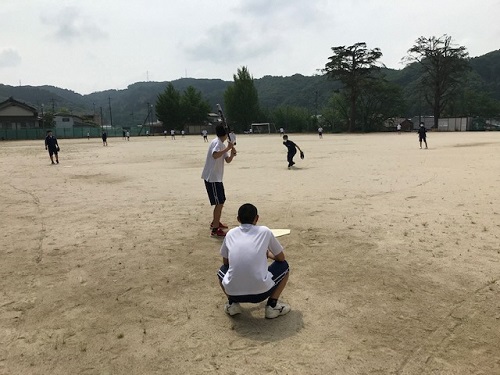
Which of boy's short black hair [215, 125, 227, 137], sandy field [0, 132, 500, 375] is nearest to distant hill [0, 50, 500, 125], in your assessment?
sandy field [0, 132, 500, 375]

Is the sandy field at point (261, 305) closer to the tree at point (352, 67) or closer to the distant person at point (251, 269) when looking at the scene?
the distant person at point (251, 269)

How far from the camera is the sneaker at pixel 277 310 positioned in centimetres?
394

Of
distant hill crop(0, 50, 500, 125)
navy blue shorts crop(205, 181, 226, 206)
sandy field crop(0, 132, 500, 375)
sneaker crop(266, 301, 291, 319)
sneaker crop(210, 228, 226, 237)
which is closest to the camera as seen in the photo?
sandy field crop(0, 132, 500, 375)

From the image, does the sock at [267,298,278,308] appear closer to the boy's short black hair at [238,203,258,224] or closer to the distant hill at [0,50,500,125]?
the boy's short black hair at [238,203,258,224]

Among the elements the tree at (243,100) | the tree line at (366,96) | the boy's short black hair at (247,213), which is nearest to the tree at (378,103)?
the tree line at (366,96)

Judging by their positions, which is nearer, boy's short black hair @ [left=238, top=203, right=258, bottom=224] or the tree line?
boy's short black hair @ [left=238, top=203, right=258, bottom=224]

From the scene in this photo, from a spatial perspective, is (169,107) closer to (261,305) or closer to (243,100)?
(243,100)

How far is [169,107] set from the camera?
92.1 meters

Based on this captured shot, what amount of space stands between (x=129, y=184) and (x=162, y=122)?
84.4m

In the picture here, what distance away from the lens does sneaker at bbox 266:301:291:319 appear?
12.9ft

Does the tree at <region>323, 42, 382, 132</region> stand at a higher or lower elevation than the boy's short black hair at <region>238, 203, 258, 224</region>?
higher

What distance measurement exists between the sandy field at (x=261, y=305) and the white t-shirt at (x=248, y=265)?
385mm

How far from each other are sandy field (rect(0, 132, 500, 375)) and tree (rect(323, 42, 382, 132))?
6534 centimetres

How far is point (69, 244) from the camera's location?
648cm
